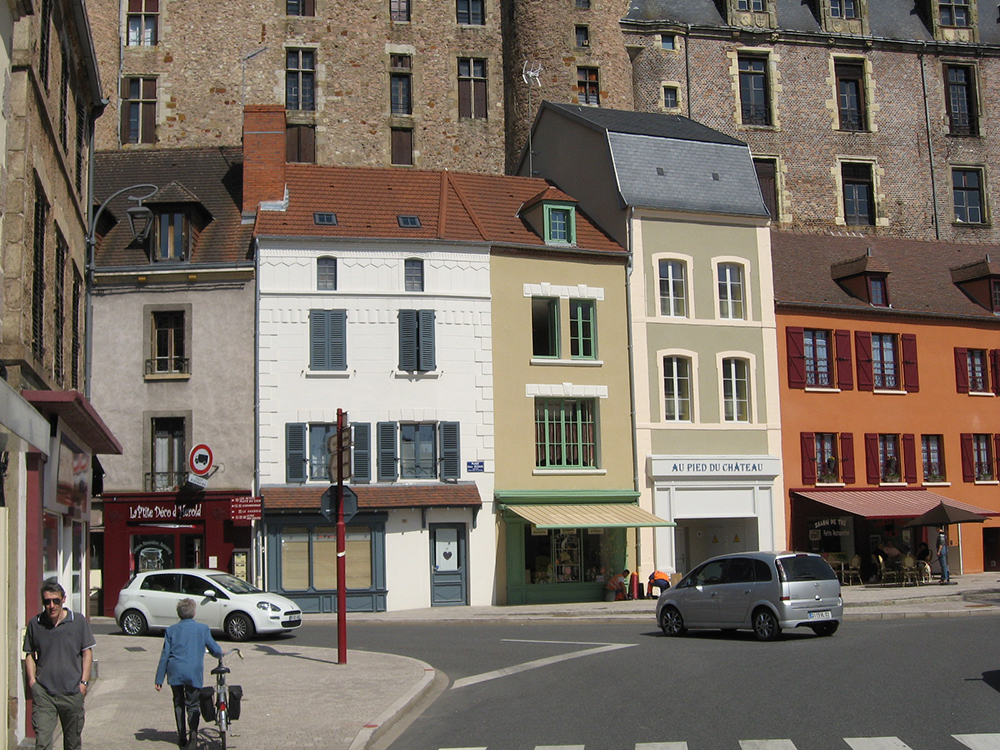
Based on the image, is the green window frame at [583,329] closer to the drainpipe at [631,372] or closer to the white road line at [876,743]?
the drainpipe at [631,372]

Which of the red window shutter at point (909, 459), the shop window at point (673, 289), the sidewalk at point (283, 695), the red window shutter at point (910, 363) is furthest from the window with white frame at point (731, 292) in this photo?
the sidewalk at point (283, 695)

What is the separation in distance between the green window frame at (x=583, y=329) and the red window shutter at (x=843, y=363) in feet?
26.4

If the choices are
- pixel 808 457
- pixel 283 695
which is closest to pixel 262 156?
pixel 808 457

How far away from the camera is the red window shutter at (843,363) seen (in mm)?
33344

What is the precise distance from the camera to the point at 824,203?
45.8 m

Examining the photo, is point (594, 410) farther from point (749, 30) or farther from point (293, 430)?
point (749, 30)

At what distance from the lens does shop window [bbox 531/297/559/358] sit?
30.1 m

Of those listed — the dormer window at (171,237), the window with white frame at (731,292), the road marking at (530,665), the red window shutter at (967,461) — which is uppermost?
the dormer window at (171,237)

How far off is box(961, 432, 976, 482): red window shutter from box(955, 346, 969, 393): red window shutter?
58.1 inches

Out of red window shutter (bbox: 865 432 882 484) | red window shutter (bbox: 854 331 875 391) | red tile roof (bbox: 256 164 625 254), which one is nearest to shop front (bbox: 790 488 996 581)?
red window shutter (bbox: 865 432 882 484)

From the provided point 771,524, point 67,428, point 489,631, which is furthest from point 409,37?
point 67,428

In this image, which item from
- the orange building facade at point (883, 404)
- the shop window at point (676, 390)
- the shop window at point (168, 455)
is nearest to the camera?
the shop window at point (168, 455)

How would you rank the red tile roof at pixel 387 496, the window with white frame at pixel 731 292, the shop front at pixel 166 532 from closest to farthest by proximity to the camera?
1. the red tile roof at pixel 387 496
2. the shop front at pixel 166 532
3. the window with white frame at pixel 731 292

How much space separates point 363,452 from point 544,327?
6193 millimetres
